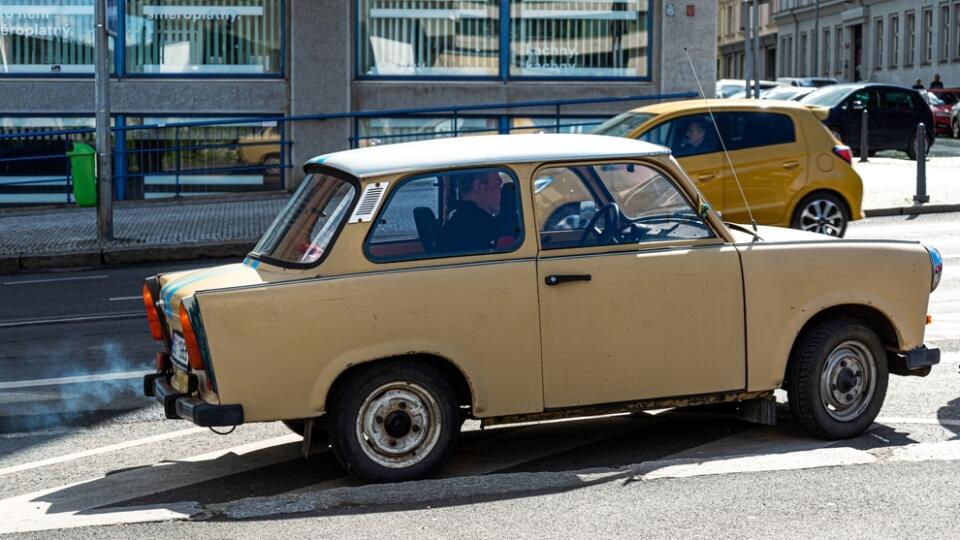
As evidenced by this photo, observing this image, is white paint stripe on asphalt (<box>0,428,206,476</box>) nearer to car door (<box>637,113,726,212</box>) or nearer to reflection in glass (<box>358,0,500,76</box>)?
car door (<box>637,113,726,212</box>)

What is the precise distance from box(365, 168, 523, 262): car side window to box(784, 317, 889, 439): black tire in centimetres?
151

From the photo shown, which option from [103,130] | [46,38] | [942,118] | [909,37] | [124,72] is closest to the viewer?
[103,130]

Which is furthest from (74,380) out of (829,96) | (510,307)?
(829,96)

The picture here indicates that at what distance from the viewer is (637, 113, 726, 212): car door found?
14383mm

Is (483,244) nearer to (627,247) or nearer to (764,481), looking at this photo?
(627,247)

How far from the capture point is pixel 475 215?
663cm

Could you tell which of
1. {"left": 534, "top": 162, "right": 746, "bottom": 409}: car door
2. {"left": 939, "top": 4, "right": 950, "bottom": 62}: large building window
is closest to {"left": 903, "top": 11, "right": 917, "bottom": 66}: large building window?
{"left": 939, "top": 4, "right": 950, "bottom": 62}: large building window

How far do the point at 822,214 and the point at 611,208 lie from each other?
8500mm

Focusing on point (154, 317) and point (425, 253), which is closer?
point (425, 253)

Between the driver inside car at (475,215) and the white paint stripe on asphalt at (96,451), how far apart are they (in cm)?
204

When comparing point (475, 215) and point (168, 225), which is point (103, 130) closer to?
point (168, 225)

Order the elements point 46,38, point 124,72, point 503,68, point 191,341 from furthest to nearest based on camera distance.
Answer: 1. point 503,68
2. point 46,38
3. point 124,72
4. point 191,341

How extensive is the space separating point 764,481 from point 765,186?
28.4ft

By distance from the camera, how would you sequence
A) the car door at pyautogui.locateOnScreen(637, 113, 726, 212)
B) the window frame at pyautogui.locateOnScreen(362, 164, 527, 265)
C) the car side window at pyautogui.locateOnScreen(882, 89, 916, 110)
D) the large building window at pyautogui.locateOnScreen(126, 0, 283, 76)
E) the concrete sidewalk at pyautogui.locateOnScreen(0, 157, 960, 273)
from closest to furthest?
1. the window frame at pyautogui.locateOnScreen(362, 164, 527, 265)
2. the car door at pyautogui.locateOnScreen(637, 113, 726, 212)
3. the concrete sidewalk at pyautogui.locateOnScreen(0, 157, 960, 273)
4. the large building window at pyautogui.locateOnScreen(126, 0, 283, 76)
5. the car side window at pyautogui.locateOnScreen(882, 89, 916, 110)
